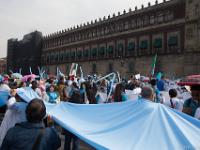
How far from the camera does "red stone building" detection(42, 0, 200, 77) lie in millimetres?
44094

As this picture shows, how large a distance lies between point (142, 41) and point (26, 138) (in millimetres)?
48360

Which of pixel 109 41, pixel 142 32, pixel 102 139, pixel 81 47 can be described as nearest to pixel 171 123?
pixel 102 139

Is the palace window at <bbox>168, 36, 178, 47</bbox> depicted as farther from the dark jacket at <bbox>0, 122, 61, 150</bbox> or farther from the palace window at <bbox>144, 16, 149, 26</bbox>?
the dark jacket at <bbox>0, 122, 61, 150</bbox>

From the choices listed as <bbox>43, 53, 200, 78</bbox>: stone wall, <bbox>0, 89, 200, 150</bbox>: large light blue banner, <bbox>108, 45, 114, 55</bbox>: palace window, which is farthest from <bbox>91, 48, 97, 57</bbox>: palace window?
<bbox>0, 89, 200, 150</bbox>: large light blue banner

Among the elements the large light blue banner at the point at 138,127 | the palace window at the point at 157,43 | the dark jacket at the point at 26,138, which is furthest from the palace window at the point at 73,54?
the dark jacket at the point at 26,138

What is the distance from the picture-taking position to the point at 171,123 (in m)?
4.18

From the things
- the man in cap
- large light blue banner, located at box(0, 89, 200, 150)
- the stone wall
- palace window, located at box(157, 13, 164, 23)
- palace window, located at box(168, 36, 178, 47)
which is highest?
palace window, located at box(157, 13, 164, 23)

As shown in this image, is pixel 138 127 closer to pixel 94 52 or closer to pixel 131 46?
pixel 131 46

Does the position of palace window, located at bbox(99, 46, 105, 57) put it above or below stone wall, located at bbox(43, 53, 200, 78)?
above

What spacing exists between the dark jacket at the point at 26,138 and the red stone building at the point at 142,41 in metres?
40.3

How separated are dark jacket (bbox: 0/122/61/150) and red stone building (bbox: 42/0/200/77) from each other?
4027cm

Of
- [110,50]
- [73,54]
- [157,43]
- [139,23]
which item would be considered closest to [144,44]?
[157,43]

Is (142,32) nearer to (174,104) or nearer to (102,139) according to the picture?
(174,104)

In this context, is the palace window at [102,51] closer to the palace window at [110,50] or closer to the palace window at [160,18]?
the palace window at [110,50]
